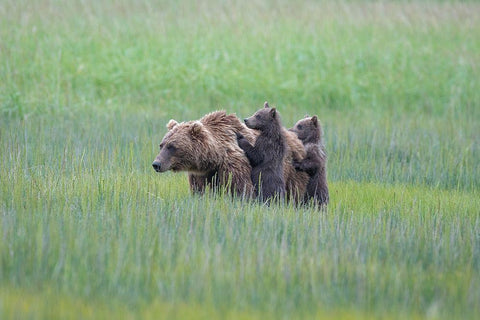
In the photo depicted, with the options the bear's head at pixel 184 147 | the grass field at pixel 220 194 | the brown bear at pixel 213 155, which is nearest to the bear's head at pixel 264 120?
the brown bear at pixel 213 155

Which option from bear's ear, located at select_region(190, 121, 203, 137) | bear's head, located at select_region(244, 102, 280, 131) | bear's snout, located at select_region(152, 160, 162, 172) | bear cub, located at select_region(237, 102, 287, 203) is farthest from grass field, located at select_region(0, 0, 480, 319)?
bear's head, located at select_region(244, 102, 280, 131)

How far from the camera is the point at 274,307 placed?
→ 474 centimetres

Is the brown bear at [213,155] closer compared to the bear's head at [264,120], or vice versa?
the brown bear at [213,155]

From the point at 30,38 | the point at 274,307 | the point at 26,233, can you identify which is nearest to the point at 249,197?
the point at 26,233

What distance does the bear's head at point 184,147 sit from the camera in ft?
26.8

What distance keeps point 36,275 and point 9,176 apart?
2.97m

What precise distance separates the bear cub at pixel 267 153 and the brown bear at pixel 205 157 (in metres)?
0.10

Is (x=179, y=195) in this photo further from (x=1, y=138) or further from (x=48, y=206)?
(x=1, y=138)

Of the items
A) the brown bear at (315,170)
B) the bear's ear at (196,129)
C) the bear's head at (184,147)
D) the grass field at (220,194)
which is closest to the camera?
the grass field at (220,194)

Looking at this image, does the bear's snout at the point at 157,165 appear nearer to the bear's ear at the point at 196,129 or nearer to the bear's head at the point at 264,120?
the bear's ear at the point at 196,129

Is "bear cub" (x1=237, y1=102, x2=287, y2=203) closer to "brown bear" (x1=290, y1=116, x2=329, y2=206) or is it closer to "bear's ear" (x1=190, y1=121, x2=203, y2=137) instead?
"brown bear" (x1=290, y1=116, x2=329, y2=206)

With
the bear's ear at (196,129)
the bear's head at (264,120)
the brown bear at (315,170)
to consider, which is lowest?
the brown bear at (315,170)

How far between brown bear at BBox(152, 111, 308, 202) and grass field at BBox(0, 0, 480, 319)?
0.33 meters

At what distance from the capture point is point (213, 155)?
27.2ft
